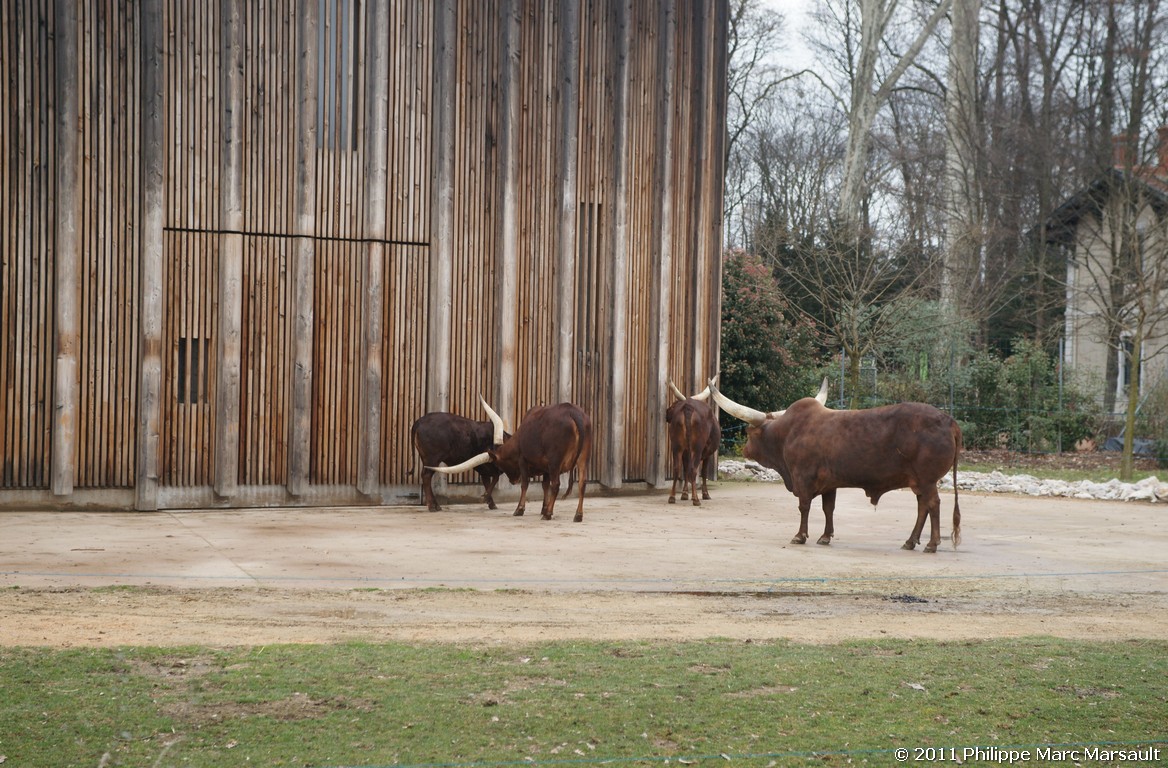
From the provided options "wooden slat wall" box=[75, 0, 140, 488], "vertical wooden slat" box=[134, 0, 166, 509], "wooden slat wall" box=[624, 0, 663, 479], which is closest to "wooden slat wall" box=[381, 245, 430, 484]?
"vertical wooden slat" box=[134, 0, 166, 509]

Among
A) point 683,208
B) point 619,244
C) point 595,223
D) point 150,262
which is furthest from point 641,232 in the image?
point 150,262

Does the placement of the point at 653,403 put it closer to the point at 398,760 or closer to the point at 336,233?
the point at 336,233

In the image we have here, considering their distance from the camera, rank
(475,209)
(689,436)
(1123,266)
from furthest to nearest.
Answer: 1. (1123,266)
2. (689,436)
3. (475,209)

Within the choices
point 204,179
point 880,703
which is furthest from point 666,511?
point 880,703

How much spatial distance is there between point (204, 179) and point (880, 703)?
1118 cm

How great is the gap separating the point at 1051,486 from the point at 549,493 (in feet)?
29.6

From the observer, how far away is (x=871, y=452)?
1248cm

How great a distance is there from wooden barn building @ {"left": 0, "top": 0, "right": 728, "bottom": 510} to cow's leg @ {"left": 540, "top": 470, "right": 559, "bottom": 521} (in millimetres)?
2162

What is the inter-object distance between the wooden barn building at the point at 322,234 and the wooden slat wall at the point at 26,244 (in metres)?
0.02

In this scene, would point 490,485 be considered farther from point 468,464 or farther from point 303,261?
point 303,261

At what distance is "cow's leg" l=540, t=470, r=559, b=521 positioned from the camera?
48.3ft

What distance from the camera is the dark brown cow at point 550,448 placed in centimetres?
1455

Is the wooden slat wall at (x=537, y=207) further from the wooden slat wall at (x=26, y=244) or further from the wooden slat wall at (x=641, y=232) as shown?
the wooden slat wall at (x=26, y=244)

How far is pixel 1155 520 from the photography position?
1577 cm
